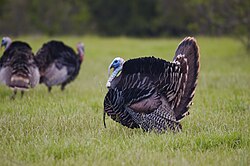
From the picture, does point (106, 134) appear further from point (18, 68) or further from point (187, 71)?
point (18, 68)

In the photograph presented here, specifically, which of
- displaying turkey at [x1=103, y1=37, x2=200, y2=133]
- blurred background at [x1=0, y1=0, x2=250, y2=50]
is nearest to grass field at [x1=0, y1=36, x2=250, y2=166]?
displaying turkey at [x1=103, y1=37, x2=200, y2=133]

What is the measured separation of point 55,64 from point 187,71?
4.29 m

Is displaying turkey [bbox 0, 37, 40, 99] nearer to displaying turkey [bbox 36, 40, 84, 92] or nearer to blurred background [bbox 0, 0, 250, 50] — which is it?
displaying turkey [bbox 36, 40, 84, 92]

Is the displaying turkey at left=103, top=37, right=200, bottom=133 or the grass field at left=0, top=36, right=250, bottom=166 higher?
the displaying turkey at left=103, top=37, right=200, bottom=133

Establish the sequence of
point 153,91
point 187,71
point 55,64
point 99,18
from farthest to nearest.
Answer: point 99,18, point 55,64, point 187,71, point 153,91

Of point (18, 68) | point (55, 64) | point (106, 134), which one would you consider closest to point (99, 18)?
point (55, 64)

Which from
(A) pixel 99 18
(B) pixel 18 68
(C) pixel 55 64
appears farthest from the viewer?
(A) pixel 99 18

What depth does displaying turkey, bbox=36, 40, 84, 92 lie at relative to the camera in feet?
30.5

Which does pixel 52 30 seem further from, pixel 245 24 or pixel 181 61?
pixel 181 61

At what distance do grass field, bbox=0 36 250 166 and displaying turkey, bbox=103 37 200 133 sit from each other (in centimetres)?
20

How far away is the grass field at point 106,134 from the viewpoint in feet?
15.1

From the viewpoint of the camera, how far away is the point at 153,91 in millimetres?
5562

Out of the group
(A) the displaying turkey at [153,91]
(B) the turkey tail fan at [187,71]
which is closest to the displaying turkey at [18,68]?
(A) the displaying turkey at [153,91]

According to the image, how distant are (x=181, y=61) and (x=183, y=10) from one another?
26.7 m
